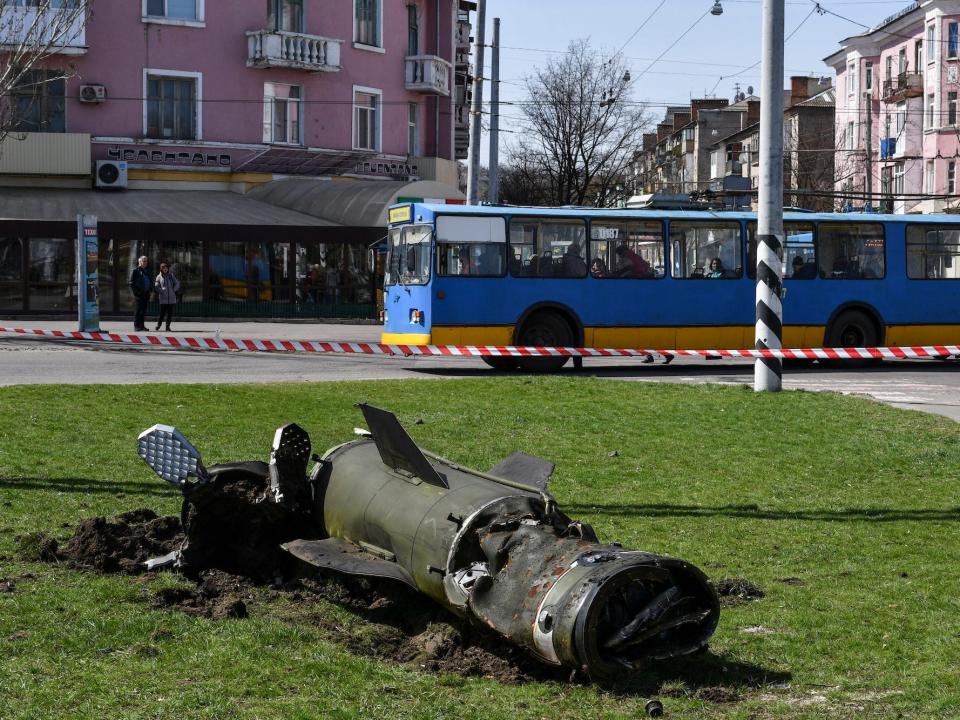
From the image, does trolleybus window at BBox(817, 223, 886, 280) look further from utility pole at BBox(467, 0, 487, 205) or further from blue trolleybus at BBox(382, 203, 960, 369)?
utility pole at BBox(467, 0, 487, 205)

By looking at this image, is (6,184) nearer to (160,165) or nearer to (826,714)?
(160,165)

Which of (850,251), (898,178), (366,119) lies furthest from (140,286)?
(898,178)

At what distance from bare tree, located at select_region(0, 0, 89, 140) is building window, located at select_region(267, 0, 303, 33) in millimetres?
6070

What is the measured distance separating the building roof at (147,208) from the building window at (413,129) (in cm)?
778

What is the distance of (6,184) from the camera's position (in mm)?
38375

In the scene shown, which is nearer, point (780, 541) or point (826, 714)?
point (826, 714)

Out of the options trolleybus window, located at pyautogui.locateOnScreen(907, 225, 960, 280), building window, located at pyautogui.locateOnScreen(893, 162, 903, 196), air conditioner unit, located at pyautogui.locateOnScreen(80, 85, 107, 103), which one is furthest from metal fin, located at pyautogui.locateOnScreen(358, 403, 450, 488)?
building window, located at pyautogui.locateOnScreen(893, 162, 903, 196)

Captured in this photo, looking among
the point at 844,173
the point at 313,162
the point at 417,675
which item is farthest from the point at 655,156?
the point at 417,675

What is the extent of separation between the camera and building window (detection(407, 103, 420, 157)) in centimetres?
4553

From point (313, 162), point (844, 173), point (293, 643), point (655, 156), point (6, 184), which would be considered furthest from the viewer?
point (655, 156)

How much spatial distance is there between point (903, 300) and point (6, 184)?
26478mm

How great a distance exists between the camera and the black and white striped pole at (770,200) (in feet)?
52.7

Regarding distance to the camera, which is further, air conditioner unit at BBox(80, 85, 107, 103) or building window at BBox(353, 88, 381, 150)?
building window at BBox(353, 88, 381, 150)

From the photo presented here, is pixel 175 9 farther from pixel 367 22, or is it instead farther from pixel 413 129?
pixel 413 129
